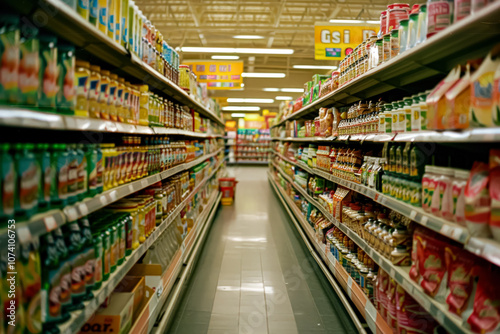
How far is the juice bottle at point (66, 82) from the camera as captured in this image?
132cm

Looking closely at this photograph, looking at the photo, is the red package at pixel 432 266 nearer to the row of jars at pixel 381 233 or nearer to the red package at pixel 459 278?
the red package at pixel 459 278

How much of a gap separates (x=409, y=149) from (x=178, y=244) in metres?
2.44

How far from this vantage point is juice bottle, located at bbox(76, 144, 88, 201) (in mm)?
1445

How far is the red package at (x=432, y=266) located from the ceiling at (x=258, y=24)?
8195mm

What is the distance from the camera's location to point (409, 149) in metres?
1.92

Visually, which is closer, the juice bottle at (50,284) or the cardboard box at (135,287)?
the juice bottle at (50,284)

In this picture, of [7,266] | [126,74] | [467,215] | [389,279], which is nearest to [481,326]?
[467,215]

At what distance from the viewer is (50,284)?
1235 millimetres

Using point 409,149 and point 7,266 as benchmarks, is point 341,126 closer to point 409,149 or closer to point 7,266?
point 409,149

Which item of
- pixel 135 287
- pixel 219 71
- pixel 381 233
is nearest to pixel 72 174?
pixel 135 287

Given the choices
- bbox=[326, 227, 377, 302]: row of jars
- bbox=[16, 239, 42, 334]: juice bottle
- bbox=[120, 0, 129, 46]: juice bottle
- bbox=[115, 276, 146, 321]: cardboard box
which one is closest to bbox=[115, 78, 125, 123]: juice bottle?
bbox=[120, 0, 129, 46]: juice bottle

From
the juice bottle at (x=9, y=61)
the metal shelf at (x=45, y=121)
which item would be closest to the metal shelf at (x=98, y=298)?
the metal shelf at (x=45, y=121)

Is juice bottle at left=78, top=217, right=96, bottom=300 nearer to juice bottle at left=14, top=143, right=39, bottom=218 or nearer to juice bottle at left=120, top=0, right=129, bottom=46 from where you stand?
juice bottle at left=14, top=143, right=39, bottom=218

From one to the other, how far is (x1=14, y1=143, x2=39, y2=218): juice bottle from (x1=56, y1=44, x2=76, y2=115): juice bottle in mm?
248
